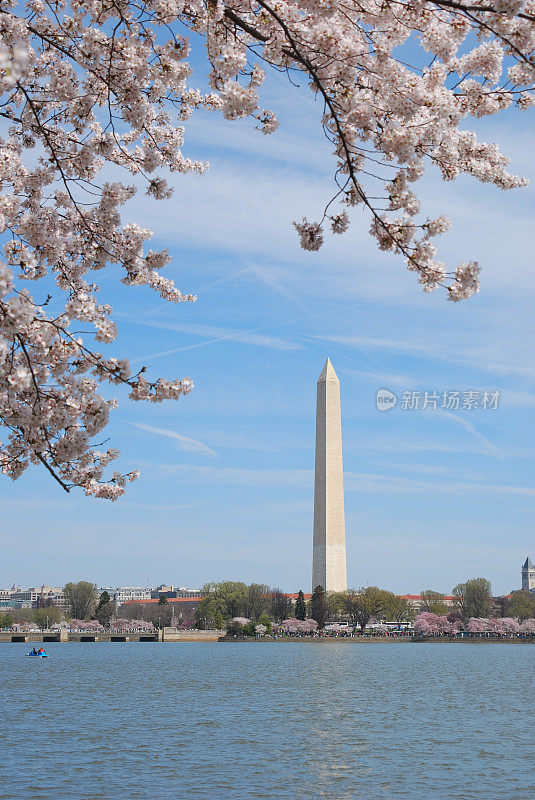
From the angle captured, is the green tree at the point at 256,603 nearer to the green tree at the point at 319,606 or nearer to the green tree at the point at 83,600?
the green tree at the point at 319,606

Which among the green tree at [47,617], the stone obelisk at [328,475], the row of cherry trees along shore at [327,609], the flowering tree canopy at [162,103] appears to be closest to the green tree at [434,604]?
the row of cherry trees along shore at [327,609]

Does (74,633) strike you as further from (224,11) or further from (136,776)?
(224,11)

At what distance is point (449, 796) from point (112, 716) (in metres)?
11.8

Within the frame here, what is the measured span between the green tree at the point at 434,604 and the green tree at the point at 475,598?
10.5 feet

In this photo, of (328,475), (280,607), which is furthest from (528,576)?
(328,475)

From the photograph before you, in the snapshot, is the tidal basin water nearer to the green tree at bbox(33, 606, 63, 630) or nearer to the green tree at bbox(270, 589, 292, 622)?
the green tree at bbox(270, 589, 292, 622)

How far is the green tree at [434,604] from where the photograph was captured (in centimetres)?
10756

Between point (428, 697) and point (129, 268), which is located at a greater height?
point (129, 268)

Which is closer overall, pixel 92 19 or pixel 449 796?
pixel 92 19

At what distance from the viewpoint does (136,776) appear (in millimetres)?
14289

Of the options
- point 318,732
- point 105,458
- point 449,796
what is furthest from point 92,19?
point 318,732

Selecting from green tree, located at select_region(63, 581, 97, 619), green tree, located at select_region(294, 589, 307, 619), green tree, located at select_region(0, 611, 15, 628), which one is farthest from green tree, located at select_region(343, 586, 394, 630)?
green tree, located at select_region(0, 611, 15, 628)

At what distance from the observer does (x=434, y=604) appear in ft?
367

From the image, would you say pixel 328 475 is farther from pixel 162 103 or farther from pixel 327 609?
pixel 162 103
